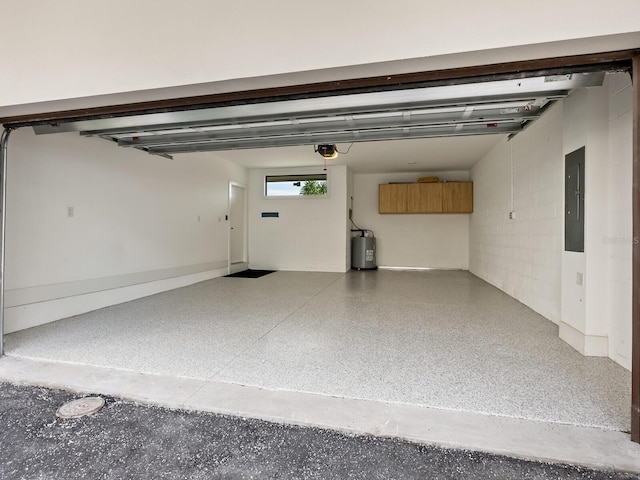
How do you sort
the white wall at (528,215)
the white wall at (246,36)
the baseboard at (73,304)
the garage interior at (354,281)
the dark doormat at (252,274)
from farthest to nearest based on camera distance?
1. the dark doormat at (252,274)
2. the white wall at (528,215)
3. the baseboard at (73,304)
4. the garage interior at (354,281)
5. the white wall at (246,36)

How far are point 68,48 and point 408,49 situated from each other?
2.12 metres

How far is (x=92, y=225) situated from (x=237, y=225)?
3.88 metres

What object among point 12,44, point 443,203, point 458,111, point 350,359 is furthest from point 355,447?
point 443,203

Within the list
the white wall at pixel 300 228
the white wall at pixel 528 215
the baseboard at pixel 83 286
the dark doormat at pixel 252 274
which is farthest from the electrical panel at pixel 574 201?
the dark doormat at pixel 252 274

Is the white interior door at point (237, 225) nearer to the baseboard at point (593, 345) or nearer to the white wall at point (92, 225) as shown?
the white wall at point (92, 225)

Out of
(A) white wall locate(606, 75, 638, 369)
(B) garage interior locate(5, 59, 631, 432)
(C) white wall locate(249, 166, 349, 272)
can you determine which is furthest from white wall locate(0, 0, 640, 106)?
(C) white wall locate(249, 166, 349, 272)

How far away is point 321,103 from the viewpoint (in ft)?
7.61

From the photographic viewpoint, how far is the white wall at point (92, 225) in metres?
3.14

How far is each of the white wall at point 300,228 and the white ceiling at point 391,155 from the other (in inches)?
22.0

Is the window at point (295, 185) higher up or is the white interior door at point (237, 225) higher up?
the window at point (295, 185)

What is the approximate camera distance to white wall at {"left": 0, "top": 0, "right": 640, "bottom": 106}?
1439 mm

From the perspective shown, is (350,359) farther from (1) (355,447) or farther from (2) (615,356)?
(2) (615,356)

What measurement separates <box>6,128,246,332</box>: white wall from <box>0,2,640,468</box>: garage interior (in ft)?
0.07

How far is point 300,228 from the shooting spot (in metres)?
7.84
